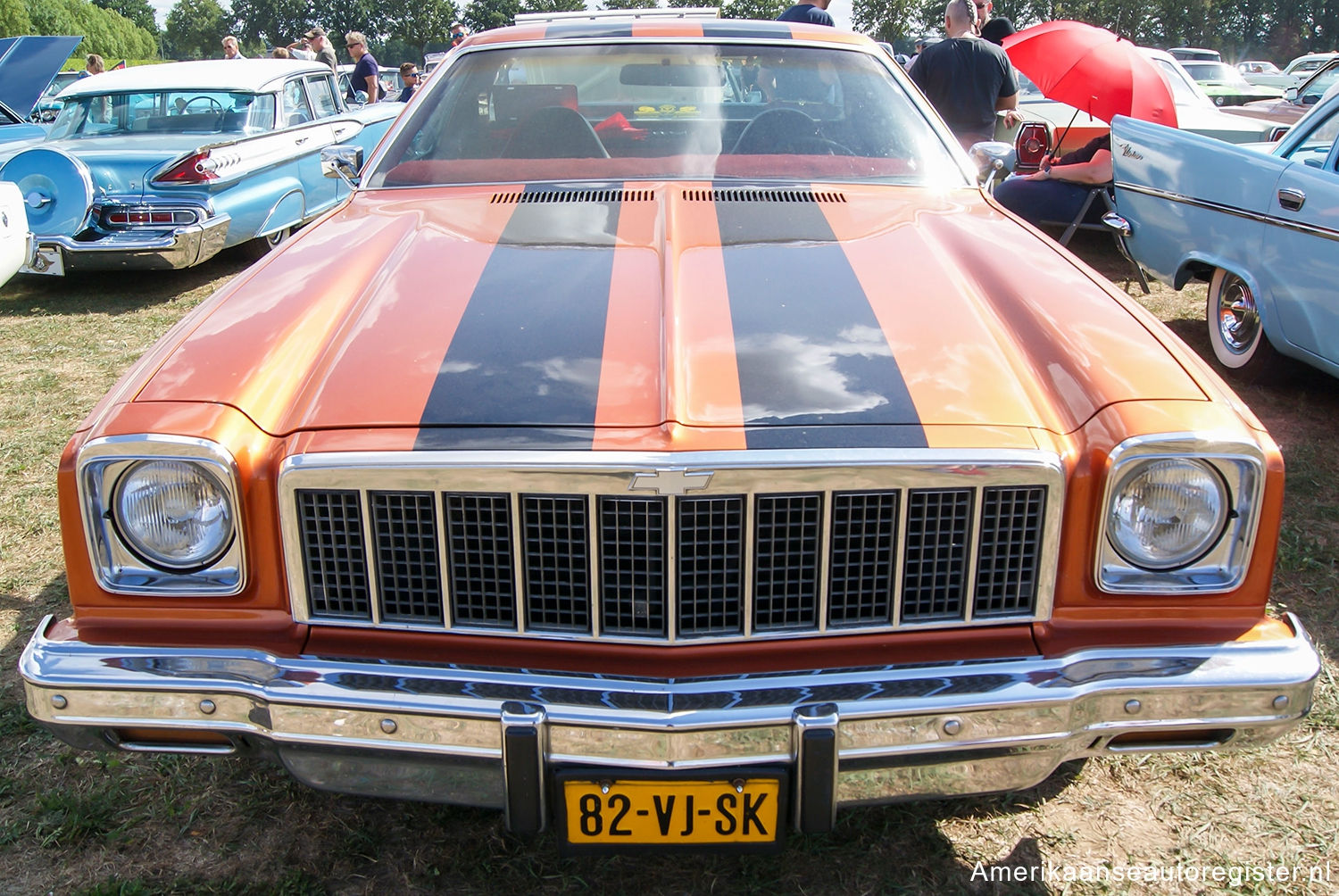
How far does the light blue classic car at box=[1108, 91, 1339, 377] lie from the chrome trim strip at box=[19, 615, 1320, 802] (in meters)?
2.08

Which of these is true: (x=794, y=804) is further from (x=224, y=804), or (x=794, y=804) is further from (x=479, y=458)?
(x=224, y=804)

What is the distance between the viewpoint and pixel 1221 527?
1.84 metres

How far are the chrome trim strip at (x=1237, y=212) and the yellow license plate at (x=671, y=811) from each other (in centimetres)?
357

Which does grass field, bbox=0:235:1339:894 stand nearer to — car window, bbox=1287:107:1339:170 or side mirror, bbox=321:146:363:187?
side mirror, bbox=321:146:363:187

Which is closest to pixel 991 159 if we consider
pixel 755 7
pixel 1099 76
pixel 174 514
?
pixel 174 514

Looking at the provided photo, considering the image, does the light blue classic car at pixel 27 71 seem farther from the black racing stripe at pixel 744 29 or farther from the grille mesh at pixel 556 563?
the grille mesh at pixel 556 563

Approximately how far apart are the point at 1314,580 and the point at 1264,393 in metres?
1.88

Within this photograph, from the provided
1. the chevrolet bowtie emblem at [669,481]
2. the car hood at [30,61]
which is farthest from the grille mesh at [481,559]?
the car hood at [30,61]

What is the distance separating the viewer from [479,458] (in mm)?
1716

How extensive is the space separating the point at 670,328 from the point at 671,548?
512mm

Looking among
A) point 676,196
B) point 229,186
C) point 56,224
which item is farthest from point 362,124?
point 676,196

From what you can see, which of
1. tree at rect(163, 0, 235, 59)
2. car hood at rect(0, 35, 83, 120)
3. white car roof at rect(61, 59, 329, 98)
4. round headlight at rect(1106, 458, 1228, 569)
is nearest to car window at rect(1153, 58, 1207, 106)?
Result: white car roof at rect(61, 59, 329, 98)

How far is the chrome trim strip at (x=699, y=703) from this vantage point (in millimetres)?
1702

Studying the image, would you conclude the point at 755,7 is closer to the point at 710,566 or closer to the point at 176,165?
the point at 176,165
